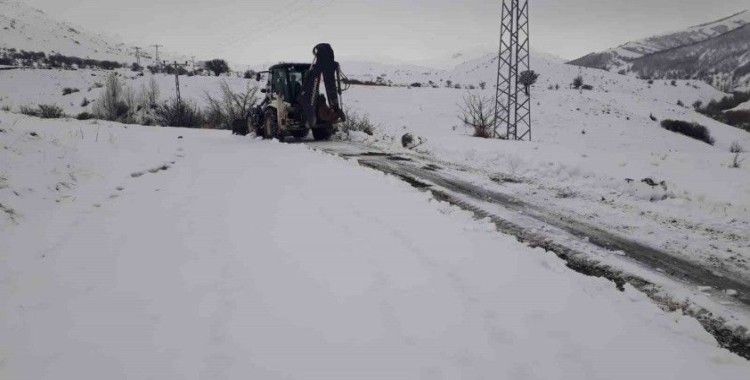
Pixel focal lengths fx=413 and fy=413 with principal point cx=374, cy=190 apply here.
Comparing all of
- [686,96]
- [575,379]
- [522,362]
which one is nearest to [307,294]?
[522,362]

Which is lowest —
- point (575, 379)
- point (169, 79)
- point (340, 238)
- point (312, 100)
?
point (575, 379)

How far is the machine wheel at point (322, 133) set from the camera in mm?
14252

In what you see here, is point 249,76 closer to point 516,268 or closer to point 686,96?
point 516,268

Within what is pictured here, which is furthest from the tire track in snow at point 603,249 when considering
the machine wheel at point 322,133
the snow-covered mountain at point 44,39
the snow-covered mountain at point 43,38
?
the snow-covered mountain at point 43,38

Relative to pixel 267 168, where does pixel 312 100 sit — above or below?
above

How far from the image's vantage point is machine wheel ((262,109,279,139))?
A: 550 inches

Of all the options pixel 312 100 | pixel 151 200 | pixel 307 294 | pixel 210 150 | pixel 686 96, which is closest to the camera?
pixel 307 294

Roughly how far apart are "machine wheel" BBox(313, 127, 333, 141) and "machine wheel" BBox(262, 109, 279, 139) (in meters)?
1.31

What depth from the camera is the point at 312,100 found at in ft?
43.9

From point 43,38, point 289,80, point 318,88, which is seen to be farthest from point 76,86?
point 43,38

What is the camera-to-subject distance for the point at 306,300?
3107 millimetres

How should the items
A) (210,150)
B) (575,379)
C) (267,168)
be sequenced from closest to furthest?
(575,379), (267,168), (210,150)

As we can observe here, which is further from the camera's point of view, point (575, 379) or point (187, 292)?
point (187, 292)

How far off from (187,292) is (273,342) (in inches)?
40.9
